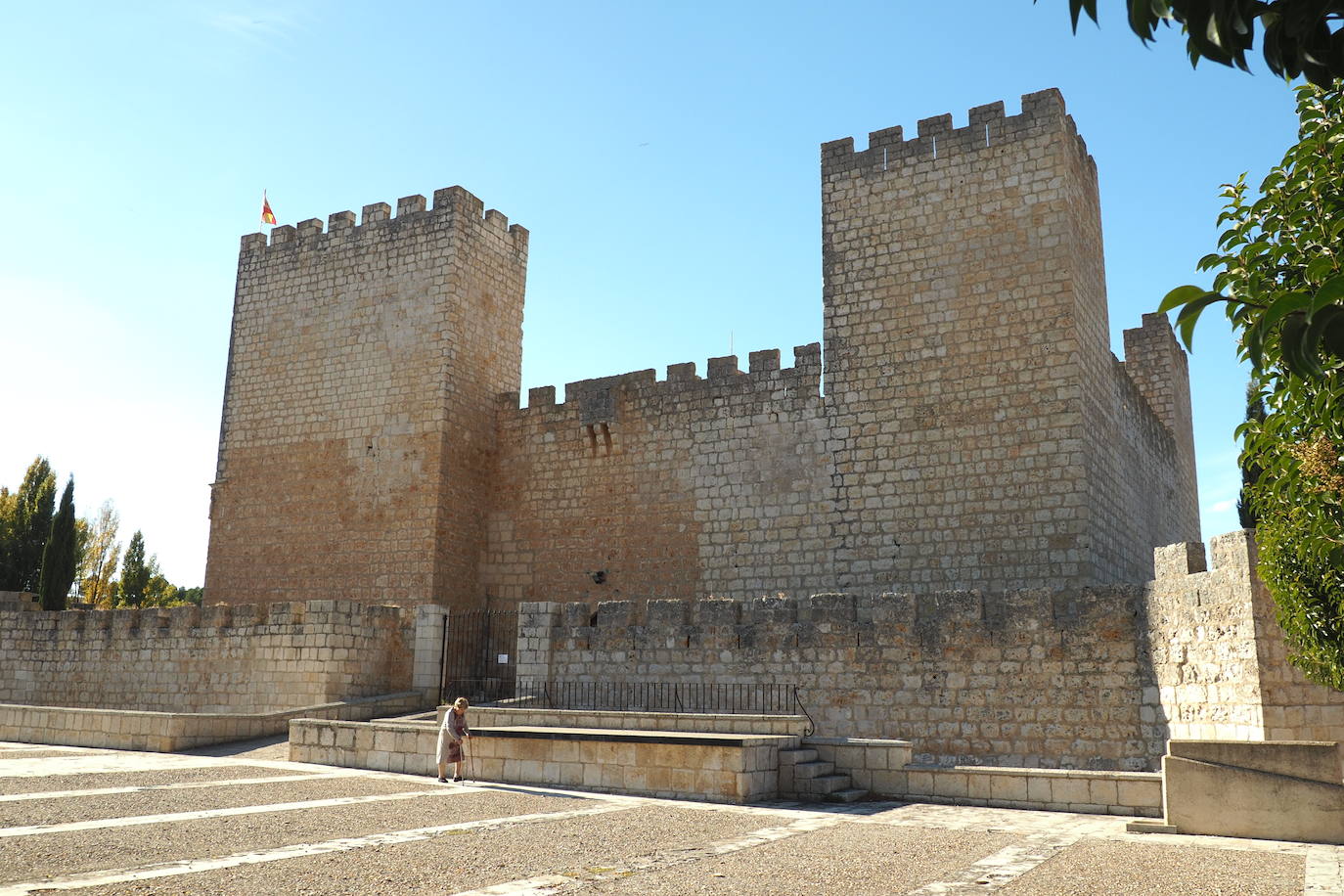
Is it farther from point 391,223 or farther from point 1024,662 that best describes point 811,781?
point 391,223

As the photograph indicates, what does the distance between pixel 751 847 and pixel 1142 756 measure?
542 centimetres

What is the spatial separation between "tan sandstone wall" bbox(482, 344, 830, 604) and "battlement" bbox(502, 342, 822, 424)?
2 cm

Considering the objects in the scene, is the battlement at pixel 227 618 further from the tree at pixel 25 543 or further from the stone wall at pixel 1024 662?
the tree at pixel 25 543

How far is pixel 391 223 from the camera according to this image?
60.1 feet

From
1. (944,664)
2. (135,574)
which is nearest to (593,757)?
(944,664)

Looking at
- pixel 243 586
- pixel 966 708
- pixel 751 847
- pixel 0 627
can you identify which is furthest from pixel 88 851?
pixel 0 627

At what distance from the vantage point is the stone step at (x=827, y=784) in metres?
8.21

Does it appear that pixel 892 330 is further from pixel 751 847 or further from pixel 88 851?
pixel 88 851

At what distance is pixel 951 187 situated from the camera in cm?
1412

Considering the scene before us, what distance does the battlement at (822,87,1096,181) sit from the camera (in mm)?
13609

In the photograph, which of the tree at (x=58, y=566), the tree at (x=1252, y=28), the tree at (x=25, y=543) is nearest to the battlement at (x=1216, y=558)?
the tree at (x=1252, y=28)

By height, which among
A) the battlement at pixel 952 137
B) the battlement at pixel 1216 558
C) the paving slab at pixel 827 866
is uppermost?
the battlement at pixel 952 137

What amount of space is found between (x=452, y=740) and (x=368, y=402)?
32.7 feet

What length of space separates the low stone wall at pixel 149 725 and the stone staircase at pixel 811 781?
250 inches
